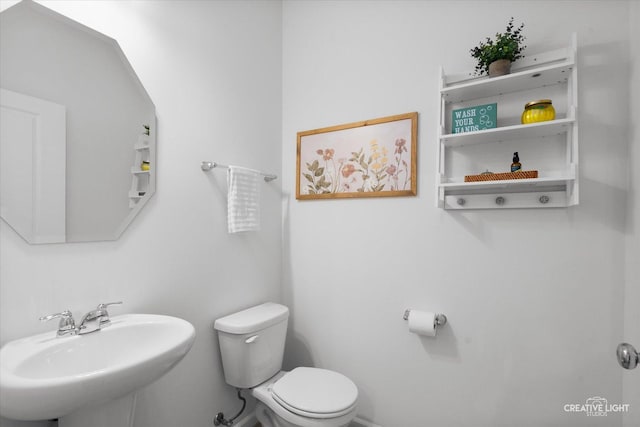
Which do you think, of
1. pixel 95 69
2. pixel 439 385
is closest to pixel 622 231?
pixel 439 385

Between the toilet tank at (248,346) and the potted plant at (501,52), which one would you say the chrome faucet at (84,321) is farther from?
the potted plant at (501,52)

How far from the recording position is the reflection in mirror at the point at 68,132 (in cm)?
95

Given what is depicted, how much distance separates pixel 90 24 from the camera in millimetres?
1117

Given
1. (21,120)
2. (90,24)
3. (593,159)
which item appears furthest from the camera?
(593,159)

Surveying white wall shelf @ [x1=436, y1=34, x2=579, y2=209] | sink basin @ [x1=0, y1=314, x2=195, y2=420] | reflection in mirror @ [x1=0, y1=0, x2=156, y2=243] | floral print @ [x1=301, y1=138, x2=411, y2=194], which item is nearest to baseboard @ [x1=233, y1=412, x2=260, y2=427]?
sink basin @ [x1=0, y1=314, x2=195, y2=420]

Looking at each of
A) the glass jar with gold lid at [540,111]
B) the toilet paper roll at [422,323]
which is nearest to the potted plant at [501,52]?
the glass jar with gold lid at [540,111]

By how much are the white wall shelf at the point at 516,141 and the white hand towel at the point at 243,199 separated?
98 cm

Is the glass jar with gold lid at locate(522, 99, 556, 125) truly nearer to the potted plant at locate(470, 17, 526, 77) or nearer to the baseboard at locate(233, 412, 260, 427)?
the potted plant at locate(470, 17, 526, 77)

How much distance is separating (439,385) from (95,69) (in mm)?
2082

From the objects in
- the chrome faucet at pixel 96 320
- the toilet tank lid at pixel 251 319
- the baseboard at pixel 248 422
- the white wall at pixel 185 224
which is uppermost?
the white wall at pixel 185 224

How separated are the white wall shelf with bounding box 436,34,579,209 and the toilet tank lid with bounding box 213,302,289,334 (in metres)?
1.04

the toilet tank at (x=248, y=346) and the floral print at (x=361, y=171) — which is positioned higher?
the floral print at (x=361, y=171)

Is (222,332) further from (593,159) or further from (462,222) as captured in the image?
(593,159)

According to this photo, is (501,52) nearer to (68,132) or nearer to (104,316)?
(68,132)
